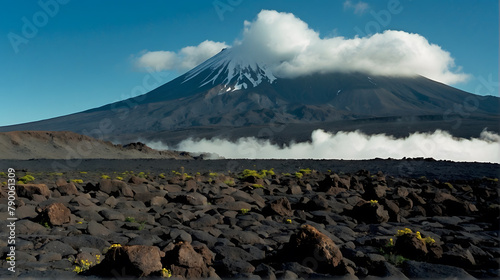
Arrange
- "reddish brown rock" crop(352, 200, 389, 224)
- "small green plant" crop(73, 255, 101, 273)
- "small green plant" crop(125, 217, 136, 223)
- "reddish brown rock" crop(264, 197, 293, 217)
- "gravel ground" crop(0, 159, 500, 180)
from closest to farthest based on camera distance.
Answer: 1. "small green plant" crop(73, 255, 101, 273)
2. "small green plant" crop(125, 217, 136, 223)
3. "reddish brown rock" crop(352, 200, 389, 224)
4. "reddish brown rock" crop(264, 197, 293, 217)
5. "gravel ground" crop(0, 159, 500, 180)

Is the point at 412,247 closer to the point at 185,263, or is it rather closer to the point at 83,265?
the point at 185,263

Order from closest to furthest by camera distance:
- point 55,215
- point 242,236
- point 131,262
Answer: point 131,262, point 242,236, point 55,215

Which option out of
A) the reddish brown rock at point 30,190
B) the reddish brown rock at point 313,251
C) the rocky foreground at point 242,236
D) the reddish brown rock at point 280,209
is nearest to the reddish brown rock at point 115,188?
the rocky foreground at point 242,236

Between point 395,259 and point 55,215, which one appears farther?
point 55,215

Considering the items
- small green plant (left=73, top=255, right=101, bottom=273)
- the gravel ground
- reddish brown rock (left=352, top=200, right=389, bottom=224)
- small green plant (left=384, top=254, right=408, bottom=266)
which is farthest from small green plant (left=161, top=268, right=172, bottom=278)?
the gravel ground

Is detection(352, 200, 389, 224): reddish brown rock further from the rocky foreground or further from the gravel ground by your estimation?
the gravel ground

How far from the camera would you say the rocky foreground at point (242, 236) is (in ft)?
22.8

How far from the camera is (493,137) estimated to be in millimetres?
91688

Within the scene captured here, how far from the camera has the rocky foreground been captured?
6941 mm

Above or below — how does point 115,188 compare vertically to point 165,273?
above

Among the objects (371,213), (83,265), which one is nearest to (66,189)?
(83,265)

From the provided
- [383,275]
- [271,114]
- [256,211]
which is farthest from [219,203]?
[271,114]

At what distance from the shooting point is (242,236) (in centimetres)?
938

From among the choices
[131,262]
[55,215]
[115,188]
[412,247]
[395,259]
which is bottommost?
[395,259]
